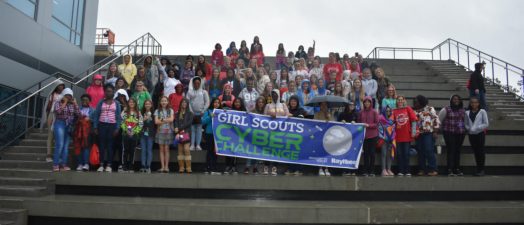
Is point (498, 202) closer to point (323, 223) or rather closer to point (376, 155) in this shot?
point (376, 155)

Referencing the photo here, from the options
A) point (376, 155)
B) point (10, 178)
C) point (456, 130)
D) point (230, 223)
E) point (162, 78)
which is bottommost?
point (230, 223)

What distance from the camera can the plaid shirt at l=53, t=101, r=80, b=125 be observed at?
28.8ft

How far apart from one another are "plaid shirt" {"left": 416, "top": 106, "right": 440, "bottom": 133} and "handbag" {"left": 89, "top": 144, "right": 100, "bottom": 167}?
24.4 ft

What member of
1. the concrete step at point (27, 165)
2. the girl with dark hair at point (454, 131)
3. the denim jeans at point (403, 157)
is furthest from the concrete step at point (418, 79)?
the concrete step at point (27, 165)

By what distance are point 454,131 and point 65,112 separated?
9064mm

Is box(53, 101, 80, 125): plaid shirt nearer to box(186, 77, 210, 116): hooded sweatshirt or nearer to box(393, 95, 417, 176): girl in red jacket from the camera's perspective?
box(186, 77, 210, 116): hooded sweatshirt

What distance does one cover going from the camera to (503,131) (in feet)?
35.1

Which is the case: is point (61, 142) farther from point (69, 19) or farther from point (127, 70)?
point (69, 19)

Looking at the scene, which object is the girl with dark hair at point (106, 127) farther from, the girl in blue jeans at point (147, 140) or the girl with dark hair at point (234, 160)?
the girl with dark hair at point (234, 160)

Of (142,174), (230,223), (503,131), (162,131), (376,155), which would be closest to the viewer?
(230,223)

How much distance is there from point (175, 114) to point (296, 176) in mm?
3220

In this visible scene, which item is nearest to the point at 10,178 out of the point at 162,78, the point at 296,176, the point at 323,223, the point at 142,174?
the point at 142,174

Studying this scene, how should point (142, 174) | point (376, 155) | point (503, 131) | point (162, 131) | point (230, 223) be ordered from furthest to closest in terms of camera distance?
point (503, 131), point (376, 155), point (162, 131), point (142, 174), point (230, 223)

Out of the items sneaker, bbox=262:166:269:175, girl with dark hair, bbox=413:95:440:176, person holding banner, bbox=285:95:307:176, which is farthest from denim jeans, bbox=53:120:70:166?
girl with dark hair, bbox=413:95:440:176
